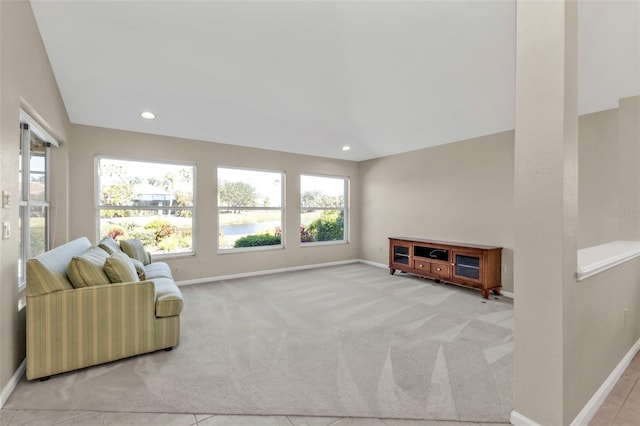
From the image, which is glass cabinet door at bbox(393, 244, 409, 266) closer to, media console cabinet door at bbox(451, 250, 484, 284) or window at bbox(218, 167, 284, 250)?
media console cabinet door at bbox(451, 250, 484, 284)

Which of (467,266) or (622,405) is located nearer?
(622,405)

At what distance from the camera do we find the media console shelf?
4215 mm

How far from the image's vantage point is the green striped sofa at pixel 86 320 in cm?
216

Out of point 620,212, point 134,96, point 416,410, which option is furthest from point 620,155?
point 134,96

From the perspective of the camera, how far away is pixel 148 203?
4.65 m

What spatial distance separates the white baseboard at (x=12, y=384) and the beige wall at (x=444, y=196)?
5412mm

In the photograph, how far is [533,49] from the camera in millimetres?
1592

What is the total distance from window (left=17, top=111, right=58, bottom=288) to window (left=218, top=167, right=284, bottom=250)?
230 cm

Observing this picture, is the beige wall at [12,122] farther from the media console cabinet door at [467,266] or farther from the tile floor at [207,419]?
the media console cabinet door at [467,266]

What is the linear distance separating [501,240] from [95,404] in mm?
4989

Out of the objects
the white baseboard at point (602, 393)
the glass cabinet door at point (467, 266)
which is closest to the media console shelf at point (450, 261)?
the glass cabinet door at point (467, 266)

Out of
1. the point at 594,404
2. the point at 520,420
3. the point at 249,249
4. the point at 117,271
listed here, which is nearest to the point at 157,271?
the point at 117,271

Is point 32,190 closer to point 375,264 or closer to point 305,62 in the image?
point 305,62

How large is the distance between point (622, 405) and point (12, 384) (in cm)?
415
